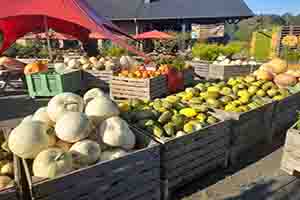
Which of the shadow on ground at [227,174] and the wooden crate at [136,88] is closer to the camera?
the shadow on ground at [227,174]

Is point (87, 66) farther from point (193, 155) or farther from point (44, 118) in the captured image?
point (193, 155)

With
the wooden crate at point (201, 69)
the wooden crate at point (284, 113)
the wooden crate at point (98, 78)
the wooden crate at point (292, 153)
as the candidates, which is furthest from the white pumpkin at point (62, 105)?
the wooden crate at point (201, 69)

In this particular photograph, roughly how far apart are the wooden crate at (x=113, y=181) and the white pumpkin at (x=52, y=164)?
0.07m

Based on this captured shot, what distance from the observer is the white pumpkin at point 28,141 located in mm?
2352

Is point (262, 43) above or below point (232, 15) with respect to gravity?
below

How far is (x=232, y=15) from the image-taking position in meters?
24.6

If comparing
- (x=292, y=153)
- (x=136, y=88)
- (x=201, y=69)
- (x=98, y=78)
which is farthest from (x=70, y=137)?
(x=201, y=69)

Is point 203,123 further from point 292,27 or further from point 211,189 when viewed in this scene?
point 292,27

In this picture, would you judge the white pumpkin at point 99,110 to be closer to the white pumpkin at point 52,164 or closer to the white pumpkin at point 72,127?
the white pumpkin at point 72,127

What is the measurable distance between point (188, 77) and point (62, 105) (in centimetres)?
620

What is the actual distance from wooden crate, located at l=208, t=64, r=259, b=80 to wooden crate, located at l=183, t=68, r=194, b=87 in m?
1.02

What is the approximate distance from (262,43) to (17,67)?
555 inches

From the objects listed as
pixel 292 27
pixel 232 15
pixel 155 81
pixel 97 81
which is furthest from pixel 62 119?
pixel 232 15

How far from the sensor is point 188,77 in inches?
336
